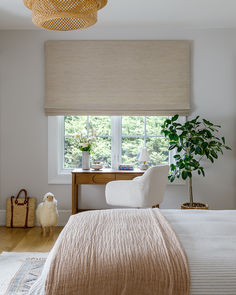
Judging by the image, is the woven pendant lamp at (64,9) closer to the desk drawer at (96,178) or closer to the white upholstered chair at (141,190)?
the white upholstered chair at (141,190)

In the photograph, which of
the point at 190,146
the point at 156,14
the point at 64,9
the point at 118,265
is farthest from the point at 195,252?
the point at 156,14

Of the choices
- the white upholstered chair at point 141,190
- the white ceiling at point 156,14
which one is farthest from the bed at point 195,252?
the white ceiling at point 156,14

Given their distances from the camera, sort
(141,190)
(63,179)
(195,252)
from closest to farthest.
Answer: (195,252) < (141,190) < (63,179)

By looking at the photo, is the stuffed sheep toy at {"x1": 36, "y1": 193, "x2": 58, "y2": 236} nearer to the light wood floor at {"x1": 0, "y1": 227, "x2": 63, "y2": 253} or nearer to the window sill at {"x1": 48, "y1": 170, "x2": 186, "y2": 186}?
the light wood floor at {"x1": 0, "y1": 227, "x2": 63, "y2": 253}

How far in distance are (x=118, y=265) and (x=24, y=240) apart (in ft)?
8.46

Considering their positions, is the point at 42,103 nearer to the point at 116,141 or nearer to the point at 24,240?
the point at 116,141

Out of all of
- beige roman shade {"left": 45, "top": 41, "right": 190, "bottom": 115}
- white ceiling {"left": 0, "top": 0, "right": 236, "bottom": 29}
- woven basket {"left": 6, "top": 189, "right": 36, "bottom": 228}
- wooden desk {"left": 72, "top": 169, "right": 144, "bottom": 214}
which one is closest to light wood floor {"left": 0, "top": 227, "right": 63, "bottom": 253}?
woven basket {"left": 6, "top": 189, "right": 36, "bottom": 228}

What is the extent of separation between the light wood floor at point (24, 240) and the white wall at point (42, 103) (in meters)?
0.47

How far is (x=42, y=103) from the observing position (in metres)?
4.25

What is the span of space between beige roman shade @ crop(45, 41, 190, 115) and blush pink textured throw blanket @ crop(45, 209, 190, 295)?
2722 mm

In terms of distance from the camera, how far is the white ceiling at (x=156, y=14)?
3.45m

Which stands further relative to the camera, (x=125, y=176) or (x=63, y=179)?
(x=63, y=179)

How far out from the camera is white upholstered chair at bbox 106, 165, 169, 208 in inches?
133

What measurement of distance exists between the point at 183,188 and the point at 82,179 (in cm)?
138
